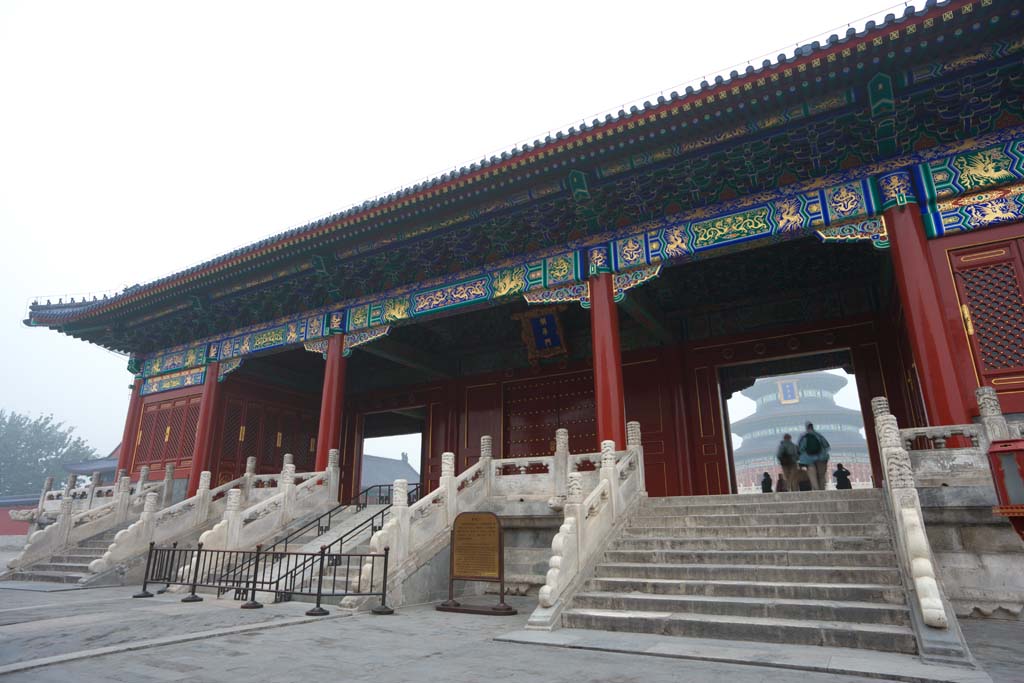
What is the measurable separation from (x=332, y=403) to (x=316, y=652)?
27.6ft

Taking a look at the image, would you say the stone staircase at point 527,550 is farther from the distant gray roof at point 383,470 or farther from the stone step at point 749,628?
the distant gray roof at point 383,470

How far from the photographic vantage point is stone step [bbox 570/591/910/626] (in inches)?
199

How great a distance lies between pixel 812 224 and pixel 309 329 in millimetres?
10598

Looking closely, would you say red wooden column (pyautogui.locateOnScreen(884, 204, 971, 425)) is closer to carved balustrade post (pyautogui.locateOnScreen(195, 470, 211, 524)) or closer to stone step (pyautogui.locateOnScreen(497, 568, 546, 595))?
stone step (pyautogui.locateOnScreen(497, 568, 546, 595))

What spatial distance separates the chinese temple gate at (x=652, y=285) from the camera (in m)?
7.78

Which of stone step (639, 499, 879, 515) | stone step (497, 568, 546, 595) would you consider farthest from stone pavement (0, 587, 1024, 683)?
stone step (639, 499, 879, 515)

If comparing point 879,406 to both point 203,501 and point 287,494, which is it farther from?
point 203,501

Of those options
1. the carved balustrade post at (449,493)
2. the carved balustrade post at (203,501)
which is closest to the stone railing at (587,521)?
the carved balustrade post at (449,493)

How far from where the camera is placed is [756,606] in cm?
550

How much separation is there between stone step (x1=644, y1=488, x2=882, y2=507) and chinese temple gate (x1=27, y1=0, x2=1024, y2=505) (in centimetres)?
129

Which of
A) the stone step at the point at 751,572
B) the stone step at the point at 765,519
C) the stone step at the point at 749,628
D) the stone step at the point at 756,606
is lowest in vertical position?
the stone step at the point at 749,628

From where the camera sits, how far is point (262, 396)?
1692cm

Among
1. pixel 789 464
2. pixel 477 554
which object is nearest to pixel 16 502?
pixel 477 554

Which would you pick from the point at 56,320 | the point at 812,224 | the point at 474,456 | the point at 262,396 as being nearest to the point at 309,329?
the point at 262,396
